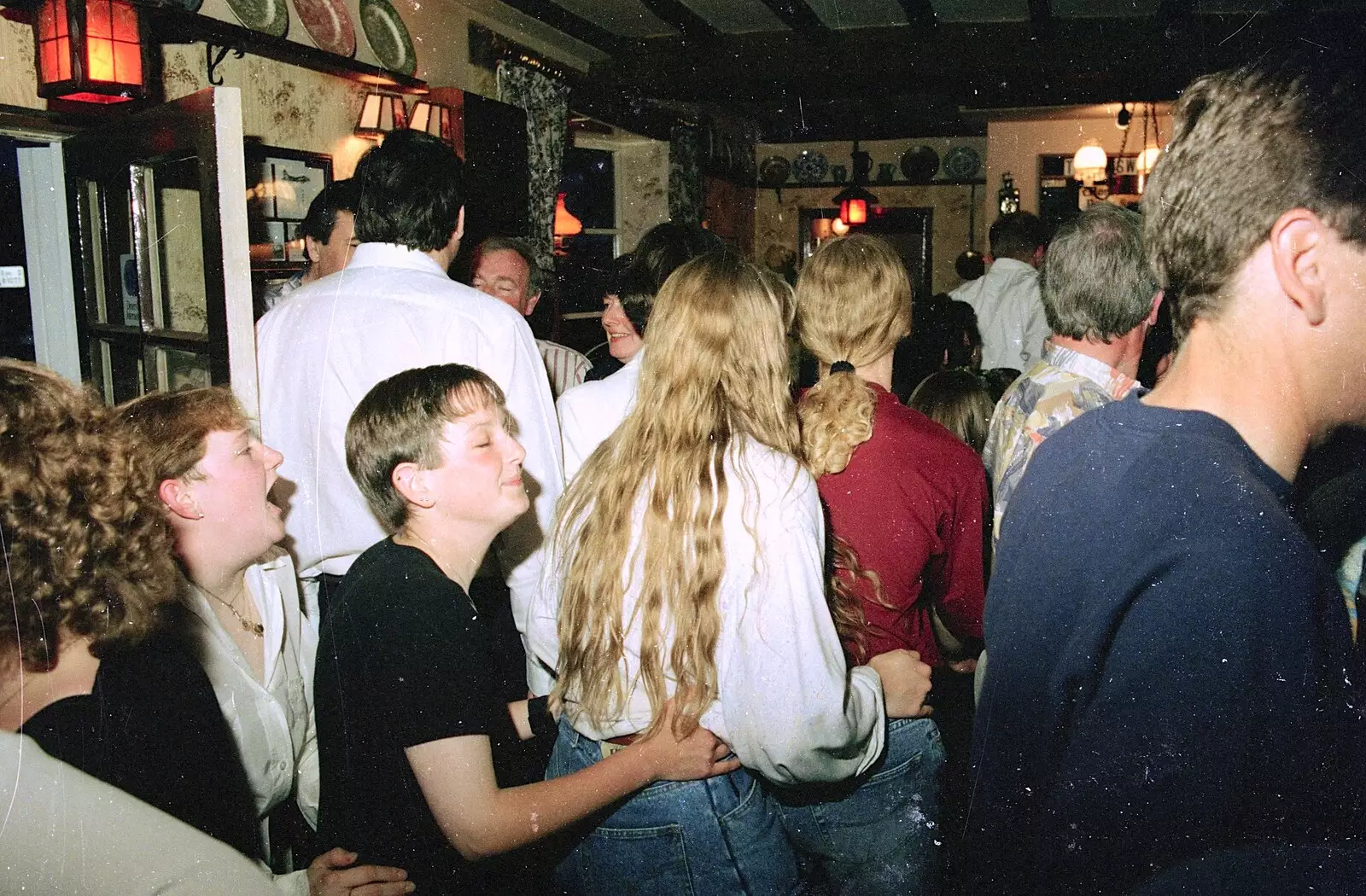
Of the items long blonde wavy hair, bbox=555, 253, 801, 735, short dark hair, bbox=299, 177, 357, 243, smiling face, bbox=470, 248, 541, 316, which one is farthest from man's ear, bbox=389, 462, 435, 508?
smiling face, bbox=470, 248, 541, 316

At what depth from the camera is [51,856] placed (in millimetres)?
766

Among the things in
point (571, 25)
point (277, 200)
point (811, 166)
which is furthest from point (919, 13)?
point (811, 166)

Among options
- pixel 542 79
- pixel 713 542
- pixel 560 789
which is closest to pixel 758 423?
pixel 713 542

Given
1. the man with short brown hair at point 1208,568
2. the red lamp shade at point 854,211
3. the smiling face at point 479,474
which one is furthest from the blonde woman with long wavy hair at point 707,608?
the red lamp shade at point 854,211

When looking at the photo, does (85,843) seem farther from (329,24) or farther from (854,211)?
(854,211)

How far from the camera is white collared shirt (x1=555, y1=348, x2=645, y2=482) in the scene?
6.43 ft

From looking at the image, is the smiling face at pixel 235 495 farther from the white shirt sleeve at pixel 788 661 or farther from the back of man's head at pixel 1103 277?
the back of man's head at pixel 1103 277

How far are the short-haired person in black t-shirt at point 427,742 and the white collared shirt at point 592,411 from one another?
2.13 feet

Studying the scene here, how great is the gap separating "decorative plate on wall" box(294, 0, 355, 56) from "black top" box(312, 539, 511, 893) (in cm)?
339

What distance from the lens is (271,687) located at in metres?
1.48

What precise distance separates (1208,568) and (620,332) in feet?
6.58

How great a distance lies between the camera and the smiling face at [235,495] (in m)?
1.43

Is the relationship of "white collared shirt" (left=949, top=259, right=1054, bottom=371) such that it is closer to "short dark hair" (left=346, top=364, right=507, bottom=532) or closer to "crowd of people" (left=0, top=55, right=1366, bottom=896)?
"crowd of people" (left=0, top=55, right=1366, bottom=896)

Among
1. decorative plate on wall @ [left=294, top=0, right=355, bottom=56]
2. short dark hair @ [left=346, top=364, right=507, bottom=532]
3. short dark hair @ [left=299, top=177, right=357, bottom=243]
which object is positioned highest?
decorative plate on wall @ [left=294, top=0, right=355, bottom=56]
